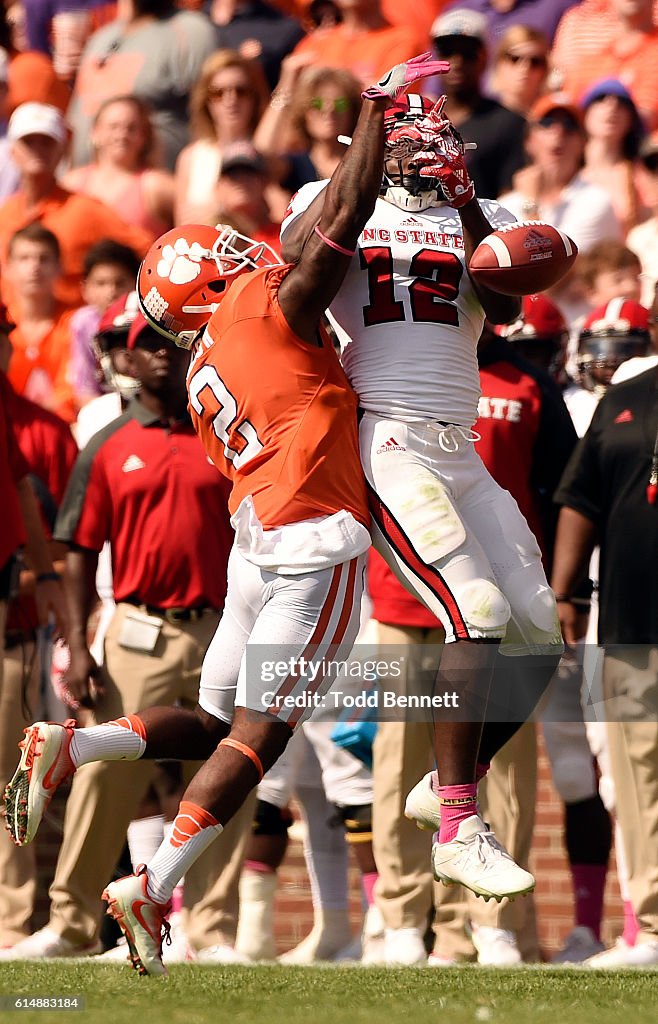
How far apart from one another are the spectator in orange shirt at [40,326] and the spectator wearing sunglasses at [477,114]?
229cm

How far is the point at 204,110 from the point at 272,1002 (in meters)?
6.25

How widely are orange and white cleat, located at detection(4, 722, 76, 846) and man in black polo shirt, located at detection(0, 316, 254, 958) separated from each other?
1500 millimetres

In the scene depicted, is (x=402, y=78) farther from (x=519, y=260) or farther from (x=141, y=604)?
(x=141, y=604)

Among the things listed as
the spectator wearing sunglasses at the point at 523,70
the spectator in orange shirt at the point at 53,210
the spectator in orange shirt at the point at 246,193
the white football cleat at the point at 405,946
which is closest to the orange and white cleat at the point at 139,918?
the white football cleat at the point at 405,946

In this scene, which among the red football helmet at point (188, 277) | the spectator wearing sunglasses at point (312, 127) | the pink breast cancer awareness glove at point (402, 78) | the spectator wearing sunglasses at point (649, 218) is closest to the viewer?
Result: the pink breast cancer awareness glove at point (402, 78)

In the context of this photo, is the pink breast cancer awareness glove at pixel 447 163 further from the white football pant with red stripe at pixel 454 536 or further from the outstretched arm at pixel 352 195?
the white football pant with red stripe at pixel 454 536

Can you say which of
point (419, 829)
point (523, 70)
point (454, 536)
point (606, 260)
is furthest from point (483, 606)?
point (523, 70)

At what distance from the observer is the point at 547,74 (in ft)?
33.7

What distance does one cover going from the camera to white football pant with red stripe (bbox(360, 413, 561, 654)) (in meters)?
5.25

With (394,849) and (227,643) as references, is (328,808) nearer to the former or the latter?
(394,849)

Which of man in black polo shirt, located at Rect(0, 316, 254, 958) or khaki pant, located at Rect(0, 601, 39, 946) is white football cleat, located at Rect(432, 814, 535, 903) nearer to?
man in black polo shirt, located at Rect(0, 316, 254, 958)

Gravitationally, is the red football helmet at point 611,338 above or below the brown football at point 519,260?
below

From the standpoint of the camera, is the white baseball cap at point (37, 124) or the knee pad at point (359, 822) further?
the white baseball cap at point (37, 124)

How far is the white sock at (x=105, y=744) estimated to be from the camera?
5398 millimetres
